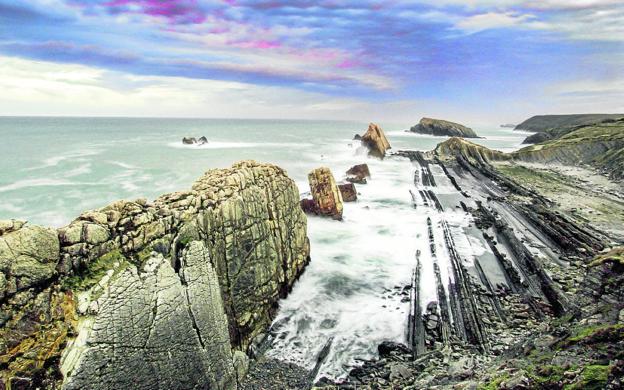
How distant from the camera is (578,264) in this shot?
1753cm

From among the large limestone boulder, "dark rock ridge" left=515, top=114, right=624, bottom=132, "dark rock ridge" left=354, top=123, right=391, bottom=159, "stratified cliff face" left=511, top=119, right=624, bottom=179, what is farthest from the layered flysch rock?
"dark rock ridge" left=515, top=114, right=624, bottom=132

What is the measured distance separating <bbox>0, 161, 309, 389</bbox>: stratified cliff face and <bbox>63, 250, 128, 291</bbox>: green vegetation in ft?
0.07

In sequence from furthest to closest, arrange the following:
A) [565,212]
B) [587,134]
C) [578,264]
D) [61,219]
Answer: [587,134], [61,219], [565,212], [578,264]

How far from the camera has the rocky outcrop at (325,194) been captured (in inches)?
1017

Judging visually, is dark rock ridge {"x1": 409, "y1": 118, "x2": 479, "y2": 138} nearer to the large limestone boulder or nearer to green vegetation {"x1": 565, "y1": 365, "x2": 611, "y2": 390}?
green vegetation {"x1": 565, "y1": 365, "x2": 611, "y2": 390}

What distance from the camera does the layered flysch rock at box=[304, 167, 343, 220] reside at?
25844 mm

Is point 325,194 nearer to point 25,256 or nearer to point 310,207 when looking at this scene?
point 310,207

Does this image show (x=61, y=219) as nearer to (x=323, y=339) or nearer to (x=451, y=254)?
(x=323, y=339)

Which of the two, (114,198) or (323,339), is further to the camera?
(114,198)

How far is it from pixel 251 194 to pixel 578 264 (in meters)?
16.8

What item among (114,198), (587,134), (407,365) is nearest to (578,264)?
(407,365)

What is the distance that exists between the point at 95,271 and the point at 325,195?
1909cm

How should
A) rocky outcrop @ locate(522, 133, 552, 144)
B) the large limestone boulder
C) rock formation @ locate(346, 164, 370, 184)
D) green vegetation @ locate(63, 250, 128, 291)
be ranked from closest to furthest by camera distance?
the large limestone boulder < green vegetation @ locate(63, 250, 128, 291) < rock formation @ locate(346, 164, 370, 184) < rocky outcrop @ locate(522, 133, 552, 144)

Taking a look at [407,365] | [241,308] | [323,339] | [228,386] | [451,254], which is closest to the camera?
[228,386]
